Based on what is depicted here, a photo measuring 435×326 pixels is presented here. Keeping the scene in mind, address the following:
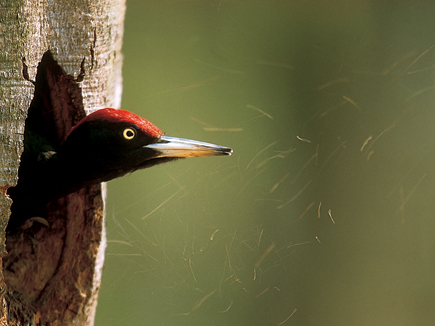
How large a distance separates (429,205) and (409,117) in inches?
13.8

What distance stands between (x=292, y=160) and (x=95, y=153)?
791 mm

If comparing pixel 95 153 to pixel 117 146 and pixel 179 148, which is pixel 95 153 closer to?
pixel 117 146

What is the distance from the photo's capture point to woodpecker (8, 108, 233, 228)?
3.71 feet

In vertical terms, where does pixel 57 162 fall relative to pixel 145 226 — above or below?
above

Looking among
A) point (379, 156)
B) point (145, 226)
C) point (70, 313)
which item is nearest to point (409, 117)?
point (379, 156)

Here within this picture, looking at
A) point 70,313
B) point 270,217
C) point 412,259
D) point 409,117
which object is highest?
point 409,117

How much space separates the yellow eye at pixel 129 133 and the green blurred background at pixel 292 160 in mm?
503

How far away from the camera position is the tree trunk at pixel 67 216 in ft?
3.63

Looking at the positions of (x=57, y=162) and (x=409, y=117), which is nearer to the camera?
(x=57, y=162)

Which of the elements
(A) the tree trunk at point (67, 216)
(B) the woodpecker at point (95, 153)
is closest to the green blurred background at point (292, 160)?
(A) the tree trunk at point (67, 216)

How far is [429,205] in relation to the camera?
171 cm

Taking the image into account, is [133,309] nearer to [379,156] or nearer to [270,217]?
[270,217]

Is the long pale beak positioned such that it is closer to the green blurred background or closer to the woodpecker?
the woodpecker

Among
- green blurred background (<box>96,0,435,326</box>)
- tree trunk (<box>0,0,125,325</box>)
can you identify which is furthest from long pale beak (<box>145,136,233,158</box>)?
green blurred background (<box>96,0,435,326</box>)
